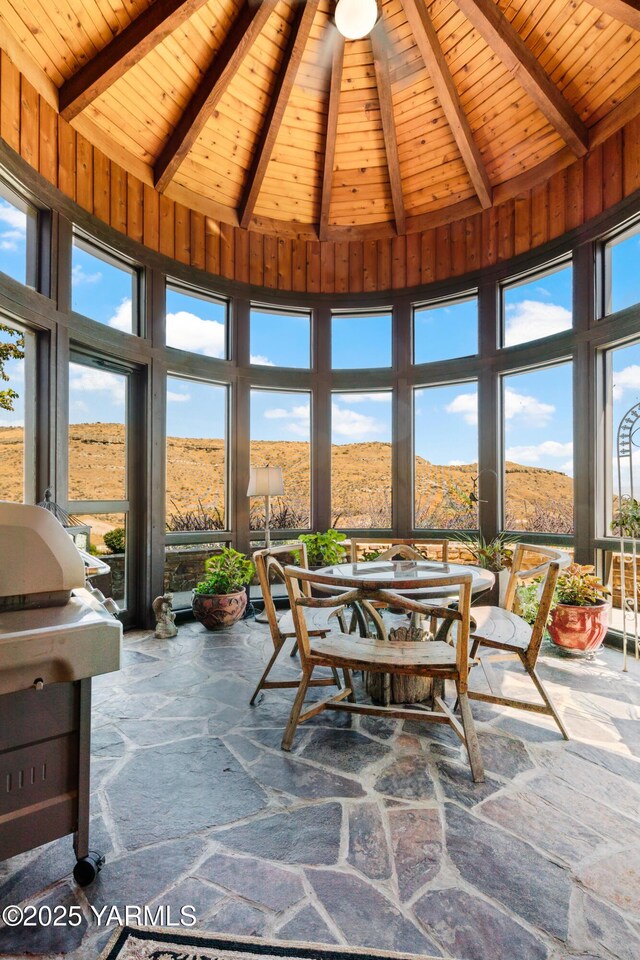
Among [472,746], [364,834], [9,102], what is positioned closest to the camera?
[364,834]

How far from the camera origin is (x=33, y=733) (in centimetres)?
133

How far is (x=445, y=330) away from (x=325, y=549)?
262 centimetres

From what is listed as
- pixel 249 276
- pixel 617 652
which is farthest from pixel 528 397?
pixel 249 276

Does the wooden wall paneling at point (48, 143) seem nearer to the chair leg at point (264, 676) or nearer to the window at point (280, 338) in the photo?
the window at point (280, 338)

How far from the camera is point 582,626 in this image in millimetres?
3410

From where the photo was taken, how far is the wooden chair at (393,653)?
1.97 meters

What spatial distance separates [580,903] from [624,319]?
144 inches

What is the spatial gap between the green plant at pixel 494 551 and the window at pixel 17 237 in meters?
4.19

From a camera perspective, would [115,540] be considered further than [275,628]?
Yes

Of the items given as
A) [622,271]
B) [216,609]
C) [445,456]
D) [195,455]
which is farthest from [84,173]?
[622,271]

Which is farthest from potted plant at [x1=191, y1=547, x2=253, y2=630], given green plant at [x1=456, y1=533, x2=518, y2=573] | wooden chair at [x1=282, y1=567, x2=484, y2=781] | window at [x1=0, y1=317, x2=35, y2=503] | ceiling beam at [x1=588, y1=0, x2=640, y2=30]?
ceiling beam at [x1=588, y1=0, x2=640, y2=30]

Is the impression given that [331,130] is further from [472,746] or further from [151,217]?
[472,746]

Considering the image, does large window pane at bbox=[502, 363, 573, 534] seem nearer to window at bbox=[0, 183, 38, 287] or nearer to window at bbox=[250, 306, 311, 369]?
window at bbox=[250, 306, 311, 369]

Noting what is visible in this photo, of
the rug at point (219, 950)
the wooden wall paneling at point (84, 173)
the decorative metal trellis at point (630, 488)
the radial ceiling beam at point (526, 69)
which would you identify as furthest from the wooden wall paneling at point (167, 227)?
the rug at point (219, 950)
